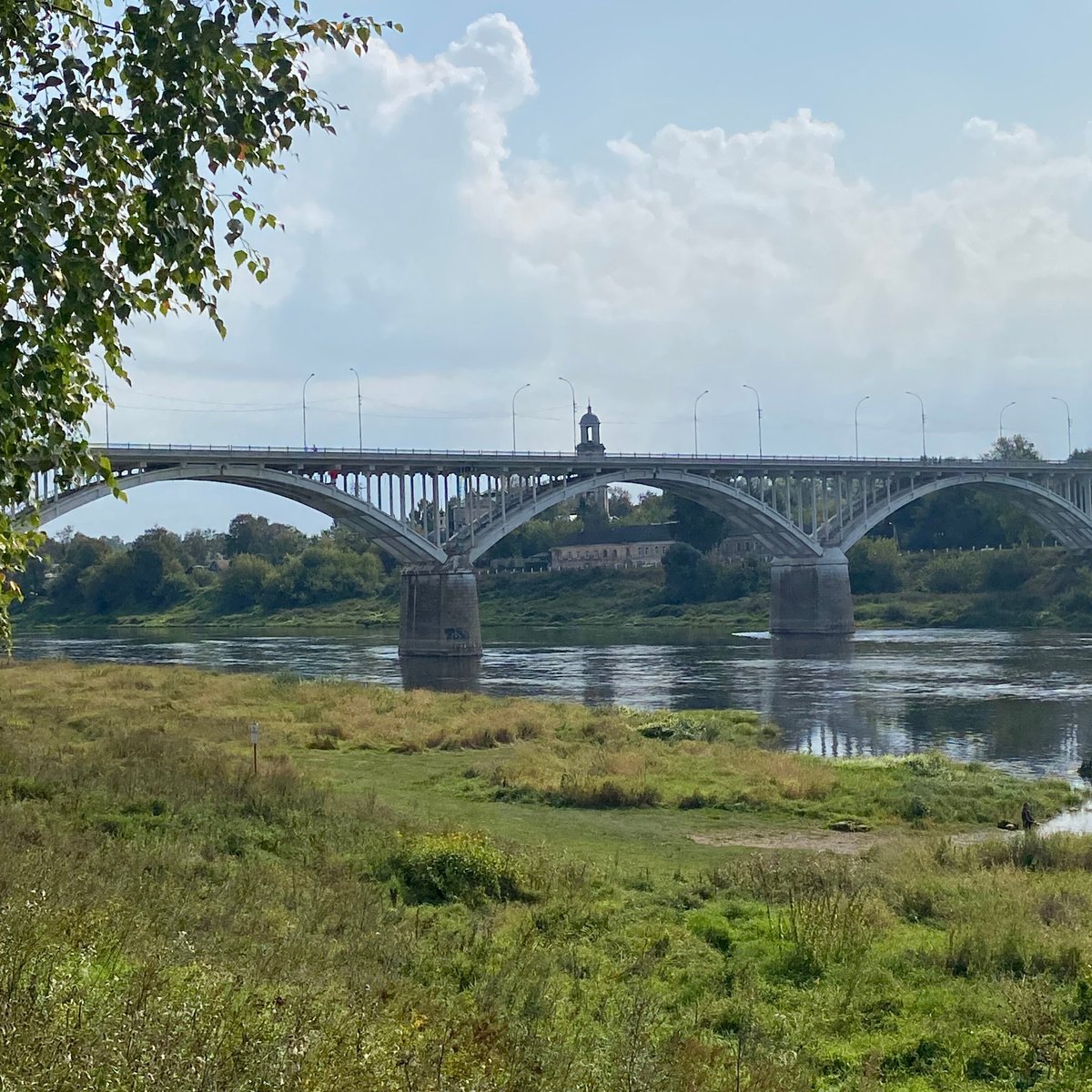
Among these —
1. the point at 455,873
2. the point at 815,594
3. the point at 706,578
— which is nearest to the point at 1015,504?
the point at 815,594

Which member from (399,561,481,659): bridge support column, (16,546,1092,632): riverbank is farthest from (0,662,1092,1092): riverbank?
(16,546,1092,632): riverbank

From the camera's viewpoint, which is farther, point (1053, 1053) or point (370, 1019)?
point (1053, 1053)

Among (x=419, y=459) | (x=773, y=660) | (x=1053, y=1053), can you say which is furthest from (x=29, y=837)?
(x=419, y=459)

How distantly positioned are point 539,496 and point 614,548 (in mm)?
66335

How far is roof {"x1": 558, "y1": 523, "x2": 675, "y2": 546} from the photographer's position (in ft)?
462

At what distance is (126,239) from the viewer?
5980mm

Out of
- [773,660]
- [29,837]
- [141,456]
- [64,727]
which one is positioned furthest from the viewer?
[773,660]

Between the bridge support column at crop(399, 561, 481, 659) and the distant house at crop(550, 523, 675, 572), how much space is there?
208 ft

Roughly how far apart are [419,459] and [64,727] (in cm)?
4612

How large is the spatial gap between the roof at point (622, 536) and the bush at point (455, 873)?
125063 mm

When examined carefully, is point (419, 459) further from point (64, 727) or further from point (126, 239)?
point (126, 239)

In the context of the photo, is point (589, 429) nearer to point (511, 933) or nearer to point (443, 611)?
point (443, 611)

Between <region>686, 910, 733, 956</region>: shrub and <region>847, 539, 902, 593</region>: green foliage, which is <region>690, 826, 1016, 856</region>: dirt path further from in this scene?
<region>847, 539, 902, 593</region>: green foliage

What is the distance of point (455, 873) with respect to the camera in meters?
12.5
